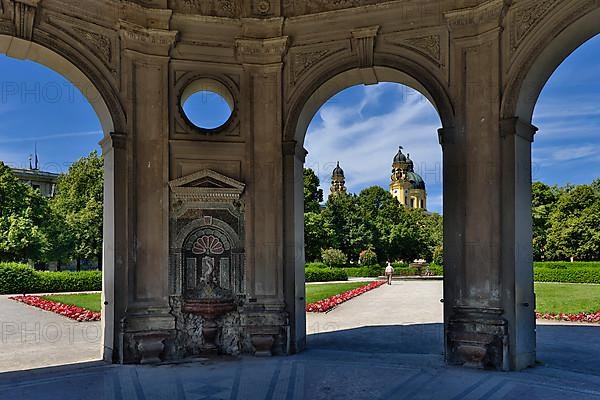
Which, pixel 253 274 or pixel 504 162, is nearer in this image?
pixel 504 162

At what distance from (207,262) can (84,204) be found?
33735mm

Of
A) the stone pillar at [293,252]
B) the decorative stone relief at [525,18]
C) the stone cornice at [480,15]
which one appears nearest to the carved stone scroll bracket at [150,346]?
the stone pillar at [293,252]

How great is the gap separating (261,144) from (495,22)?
16.7ft

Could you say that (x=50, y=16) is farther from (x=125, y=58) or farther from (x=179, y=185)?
(x=179, y=185)

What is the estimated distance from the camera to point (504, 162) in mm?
9430

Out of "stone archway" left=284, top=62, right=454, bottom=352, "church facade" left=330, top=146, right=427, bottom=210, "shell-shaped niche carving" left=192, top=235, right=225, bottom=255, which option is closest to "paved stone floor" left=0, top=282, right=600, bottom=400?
"stone archway" left=284, top=62, right=454, bottom=352

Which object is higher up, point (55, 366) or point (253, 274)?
point (253, 274)

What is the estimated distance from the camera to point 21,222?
33.5 meters

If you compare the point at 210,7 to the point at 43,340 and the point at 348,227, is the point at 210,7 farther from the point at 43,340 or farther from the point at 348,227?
the point at 348,227

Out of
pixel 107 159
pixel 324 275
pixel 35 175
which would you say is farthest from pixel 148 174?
pixel 35 175

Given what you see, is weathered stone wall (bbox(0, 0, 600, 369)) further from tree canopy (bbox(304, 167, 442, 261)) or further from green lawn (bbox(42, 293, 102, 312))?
tree canopy (bbox(304, 167, 442, 261))

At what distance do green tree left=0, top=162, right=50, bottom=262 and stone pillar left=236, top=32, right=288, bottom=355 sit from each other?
27702 millimetres

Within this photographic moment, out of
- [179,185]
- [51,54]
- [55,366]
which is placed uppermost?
[51,54]

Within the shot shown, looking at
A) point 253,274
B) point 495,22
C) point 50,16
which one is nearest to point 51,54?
point 50,16
